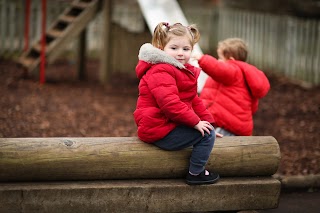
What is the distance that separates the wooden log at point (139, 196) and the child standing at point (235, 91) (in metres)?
0.79

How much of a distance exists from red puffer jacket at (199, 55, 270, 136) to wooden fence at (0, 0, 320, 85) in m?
6.16

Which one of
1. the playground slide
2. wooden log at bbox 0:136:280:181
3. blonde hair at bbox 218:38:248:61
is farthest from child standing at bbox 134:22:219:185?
the playground slide

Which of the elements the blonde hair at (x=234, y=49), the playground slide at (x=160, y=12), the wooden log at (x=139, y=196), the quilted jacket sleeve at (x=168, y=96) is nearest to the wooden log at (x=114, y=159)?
the wooden log at (x=139, y=196)

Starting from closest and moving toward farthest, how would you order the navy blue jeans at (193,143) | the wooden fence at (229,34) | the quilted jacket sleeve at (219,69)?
the navy blue jeans at (193,143) → the quilted jacket sleeve at (219,69) → the wooden fence at (229,34)

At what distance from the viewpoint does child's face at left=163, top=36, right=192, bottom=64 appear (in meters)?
4.07

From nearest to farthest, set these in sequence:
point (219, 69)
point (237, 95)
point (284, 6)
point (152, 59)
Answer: point (152, 59) < point (219, 69) < point (237, 95) < point (284, 6)

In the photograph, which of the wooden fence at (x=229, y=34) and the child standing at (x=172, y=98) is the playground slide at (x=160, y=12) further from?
the child standing at (x=172, y=98)

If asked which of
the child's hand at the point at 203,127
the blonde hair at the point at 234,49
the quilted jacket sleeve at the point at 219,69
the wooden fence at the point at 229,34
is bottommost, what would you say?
the wooden fence at the point at 229,34

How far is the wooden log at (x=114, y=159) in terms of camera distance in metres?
3.98

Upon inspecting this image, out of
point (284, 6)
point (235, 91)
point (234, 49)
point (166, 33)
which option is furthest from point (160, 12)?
point (166, 33)

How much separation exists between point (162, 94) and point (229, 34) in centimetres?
1118

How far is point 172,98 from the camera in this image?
3.89 m

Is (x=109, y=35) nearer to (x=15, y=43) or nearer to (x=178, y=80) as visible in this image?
(x=15, y=43)

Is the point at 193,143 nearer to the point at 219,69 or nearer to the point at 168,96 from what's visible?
the point at 168,96
